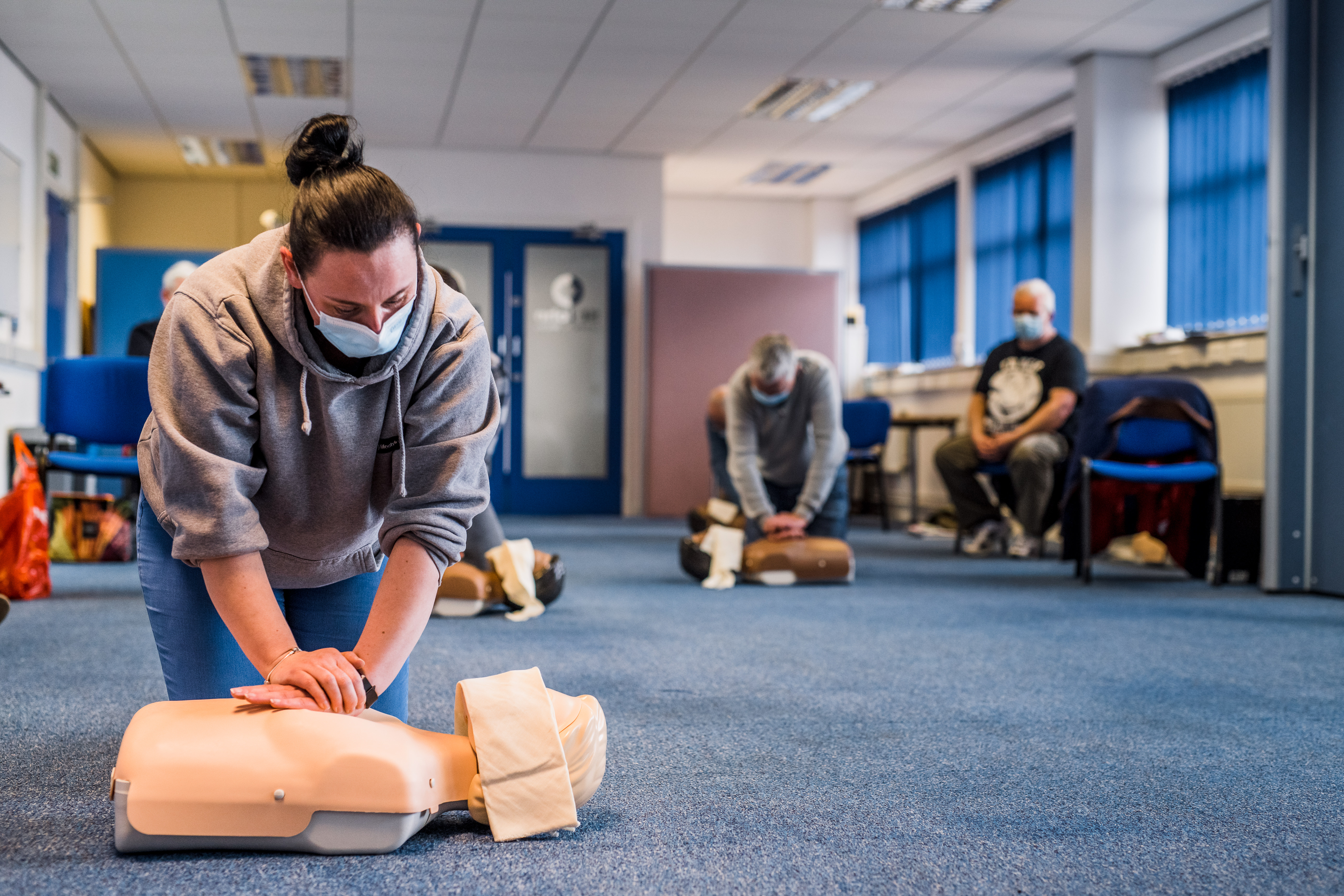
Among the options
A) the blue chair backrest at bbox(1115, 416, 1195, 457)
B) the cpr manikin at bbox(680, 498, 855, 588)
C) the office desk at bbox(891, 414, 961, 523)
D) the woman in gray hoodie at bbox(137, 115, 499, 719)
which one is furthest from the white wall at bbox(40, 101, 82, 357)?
the woman in gray hoodie at bbox(137, 115, 499, 719)

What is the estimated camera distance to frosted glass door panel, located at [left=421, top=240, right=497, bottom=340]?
776 centimetres

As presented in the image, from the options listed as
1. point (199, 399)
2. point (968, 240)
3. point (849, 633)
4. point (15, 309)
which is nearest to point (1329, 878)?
point (199, 399)

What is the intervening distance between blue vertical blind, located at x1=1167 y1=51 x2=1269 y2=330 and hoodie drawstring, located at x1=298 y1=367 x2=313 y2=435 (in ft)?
15.0

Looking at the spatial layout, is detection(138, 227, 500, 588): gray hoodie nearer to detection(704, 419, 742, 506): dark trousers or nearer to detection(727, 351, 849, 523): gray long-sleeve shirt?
detection(727, 351, 849, 523): gray long-sleeve shirt

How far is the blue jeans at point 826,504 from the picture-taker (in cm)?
457

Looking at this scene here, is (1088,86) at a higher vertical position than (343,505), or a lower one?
higher

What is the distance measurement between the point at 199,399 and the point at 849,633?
6.70ft

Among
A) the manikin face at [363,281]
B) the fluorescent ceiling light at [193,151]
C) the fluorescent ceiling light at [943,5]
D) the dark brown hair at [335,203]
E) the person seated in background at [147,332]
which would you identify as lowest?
the manikin face at [363,281]

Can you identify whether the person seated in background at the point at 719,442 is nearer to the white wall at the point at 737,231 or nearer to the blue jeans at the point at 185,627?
the blue jeans at the point at 185,627

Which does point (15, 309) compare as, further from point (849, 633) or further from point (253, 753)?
point (253, 753)

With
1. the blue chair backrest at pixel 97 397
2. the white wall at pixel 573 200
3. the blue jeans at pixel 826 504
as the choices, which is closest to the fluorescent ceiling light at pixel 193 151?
the white wall at pixel 573 200

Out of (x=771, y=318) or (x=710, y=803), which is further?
(x=771, y=318)

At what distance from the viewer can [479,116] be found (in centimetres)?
686

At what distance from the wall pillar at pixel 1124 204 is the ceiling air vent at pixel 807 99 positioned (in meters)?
1.18
